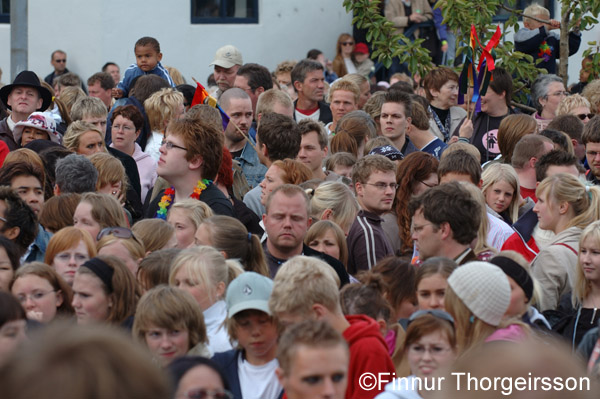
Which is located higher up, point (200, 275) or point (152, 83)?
point (152, 83)

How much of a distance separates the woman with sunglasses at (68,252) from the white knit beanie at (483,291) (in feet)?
8.14

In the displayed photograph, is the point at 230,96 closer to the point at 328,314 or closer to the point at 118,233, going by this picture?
the point at 118,233

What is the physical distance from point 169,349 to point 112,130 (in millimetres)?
4985

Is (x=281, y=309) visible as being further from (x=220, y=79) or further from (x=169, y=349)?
(x=220, y=79)

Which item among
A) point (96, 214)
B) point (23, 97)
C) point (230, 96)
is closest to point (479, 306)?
point (96, 214)

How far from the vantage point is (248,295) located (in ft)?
16.9

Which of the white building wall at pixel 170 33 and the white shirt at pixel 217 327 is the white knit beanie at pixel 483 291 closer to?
the white shirt at pixel 217 327

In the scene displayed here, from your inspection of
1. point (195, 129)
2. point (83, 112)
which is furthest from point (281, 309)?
point (83, 112)

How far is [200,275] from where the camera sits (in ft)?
18.5

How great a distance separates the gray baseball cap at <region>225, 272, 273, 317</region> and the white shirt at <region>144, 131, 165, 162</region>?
4.82 meters

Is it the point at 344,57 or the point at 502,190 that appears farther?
the point at 344,57

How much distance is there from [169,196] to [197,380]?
12.9ft

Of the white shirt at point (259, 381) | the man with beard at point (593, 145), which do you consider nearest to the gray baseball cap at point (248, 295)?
the white shirt at point (259, 381)

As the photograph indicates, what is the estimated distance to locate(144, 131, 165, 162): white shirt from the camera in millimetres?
9930
